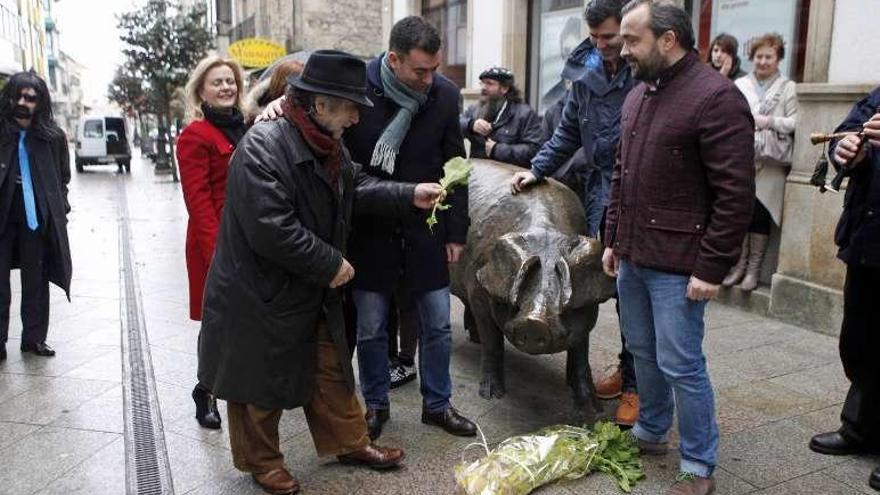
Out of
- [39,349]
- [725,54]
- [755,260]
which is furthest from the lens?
[755,260]

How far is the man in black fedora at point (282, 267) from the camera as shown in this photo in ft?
9.46

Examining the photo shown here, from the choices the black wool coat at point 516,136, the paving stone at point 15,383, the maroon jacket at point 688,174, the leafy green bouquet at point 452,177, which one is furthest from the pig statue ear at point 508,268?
the paving stone at point 15,383

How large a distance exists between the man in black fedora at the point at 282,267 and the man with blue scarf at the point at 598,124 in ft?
4.86

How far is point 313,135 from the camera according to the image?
2988 millimetres

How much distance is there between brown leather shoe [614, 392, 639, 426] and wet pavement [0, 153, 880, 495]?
264 millimetres

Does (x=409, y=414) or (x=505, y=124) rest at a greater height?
(x=505, y=124)

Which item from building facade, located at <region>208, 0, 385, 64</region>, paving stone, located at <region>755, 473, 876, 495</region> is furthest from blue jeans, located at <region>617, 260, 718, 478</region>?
building facade, located at <region>208, 0, 385, 64</region>

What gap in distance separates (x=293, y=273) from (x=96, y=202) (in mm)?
15538

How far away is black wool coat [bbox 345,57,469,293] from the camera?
3.61 metres

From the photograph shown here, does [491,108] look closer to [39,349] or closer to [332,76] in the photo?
[332,76]

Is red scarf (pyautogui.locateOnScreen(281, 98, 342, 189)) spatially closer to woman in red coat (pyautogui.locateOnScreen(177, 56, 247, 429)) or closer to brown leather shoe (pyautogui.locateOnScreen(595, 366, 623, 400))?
woman in red coat (pyautogui.locateOnScreen(177, 56, 247, 429))

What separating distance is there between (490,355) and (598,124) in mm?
1480

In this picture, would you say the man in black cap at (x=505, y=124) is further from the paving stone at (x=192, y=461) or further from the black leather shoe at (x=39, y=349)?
the black leather shoe at (x=39, y=349)

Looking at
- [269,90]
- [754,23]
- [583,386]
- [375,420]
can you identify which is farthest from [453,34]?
[375,420]
